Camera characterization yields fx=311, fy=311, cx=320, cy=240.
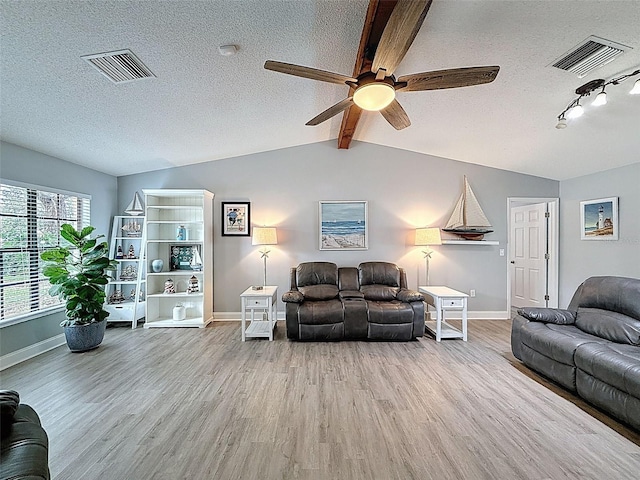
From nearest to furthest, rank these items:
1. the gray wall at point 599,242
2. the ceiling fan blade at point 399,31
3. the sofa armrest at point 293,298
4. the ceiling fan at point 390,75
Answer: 1. the ceiling fan blade at point 399,31
2. the ceiling fan at point 390,75
3. the gray wall at point 599,242
4. the sofa armrest at point 293,298

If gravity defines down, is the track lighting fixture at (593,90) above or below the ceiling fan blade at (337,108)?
above

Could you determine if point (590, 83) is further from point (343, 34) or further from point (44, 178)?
point (44, 178)

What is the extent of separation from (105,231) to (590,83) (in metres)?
6.34

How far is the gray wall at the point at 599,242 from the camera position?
400 cm

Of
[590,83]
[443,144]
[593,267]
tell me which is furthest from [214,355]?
[593,267]

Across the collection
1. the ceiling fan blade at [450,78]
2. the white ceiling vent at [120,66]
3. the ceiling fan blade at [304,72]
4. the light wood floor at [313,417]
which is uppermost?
the white ceiling vent at [120,66]

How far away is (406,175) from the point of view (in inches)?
206

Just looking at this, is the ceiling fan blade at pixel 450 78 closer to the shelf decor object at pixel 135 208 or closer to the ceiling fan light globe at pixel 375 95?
the ceiling fan light globe at pixel 375 95

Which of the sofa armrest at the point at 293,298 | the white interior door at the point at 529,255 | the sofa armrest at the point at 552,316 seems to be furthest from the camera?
the white interior door at the point at 529,255

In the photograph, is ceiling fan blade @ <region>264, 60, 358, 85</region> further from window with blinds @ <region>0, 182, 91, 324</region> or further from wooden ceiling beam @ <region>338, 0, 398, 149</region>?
window with blinds @ <region>0, 182, 91, 324</region>

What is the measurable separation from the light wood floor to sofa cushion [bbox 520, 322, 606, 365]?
0.31 metres

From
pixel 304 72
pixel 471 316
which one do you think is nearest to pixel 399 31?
pixel 304 72

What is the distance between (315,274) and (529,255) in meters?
3.96

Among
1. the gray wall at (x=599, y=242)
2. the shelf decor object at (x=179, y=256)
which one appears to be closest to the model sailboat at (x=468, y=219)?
the gray wall at (x=599, y=242)
